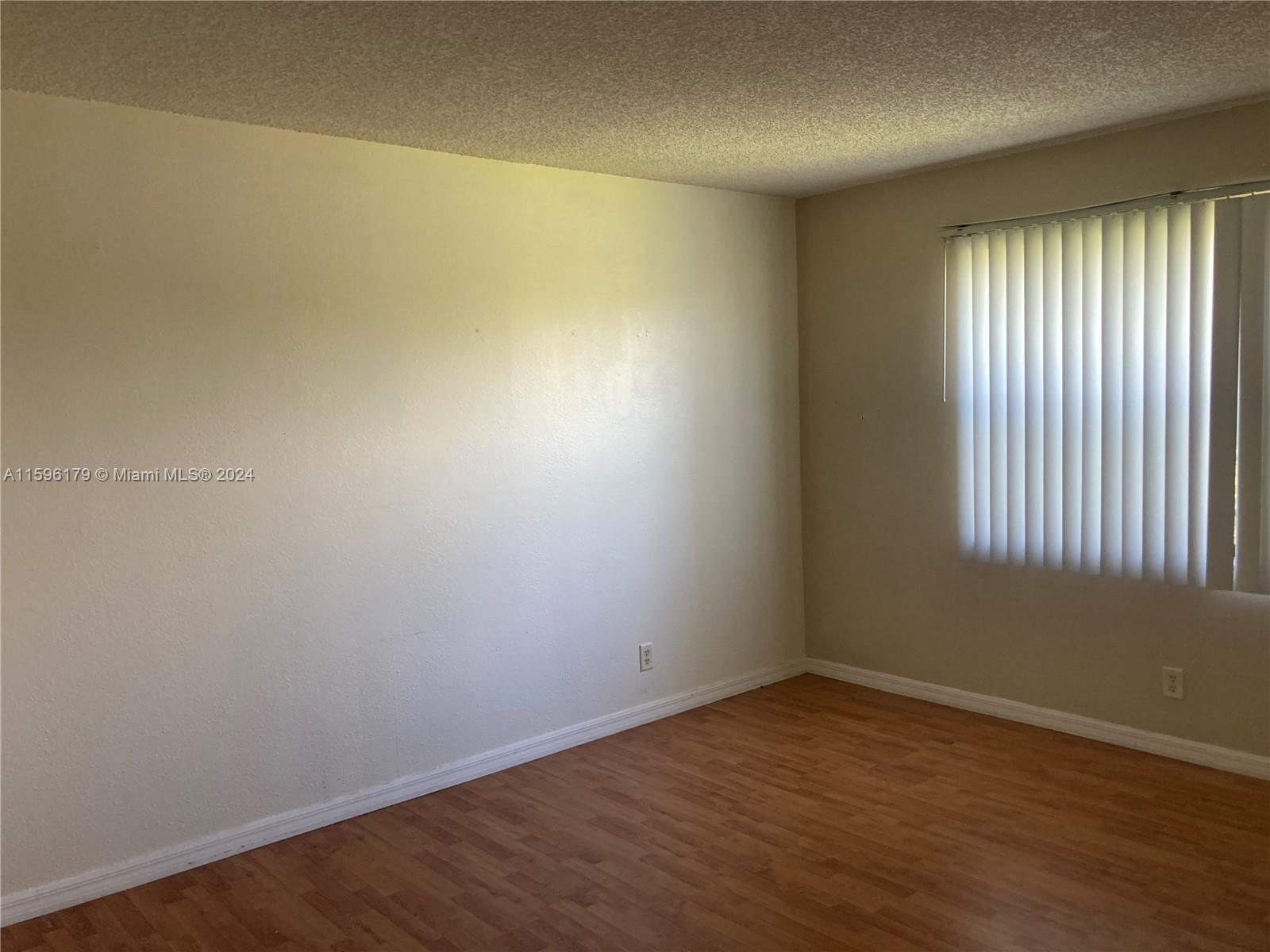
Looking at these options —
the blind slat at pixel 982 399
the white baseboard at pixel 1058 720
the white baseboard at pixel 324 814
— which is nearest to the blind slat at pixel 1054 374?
the blind slat at pixel 982 399

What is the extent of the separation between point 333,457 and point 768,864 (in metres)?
2.02

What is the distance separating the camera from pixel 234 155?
3371mm

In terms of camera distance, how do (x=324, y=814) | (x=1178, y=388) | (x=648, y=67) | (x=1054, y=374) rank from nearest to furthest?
(x=648, y=67) < (x=324, y=814) < (x=1178, y=388) < (x=1054, y=374)

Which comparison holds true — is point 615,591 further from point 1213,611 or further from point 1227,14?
point 1227,14

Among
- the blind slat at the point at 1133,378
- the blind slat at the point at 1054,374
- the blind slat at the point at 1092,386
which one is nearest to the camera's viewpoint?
the blind slat at the point at 1133,378

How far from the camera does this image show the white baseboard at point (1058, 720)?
380 centimetres

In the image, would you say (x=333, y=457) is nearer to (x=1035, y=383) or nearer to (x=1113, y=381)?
(x=1035, y=383)

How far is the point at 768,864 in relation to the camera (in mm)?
3188

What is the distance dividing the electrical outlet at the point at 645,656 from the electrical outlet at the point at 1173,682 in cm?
210

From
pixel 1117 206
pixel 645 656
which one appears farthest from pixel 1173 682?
pixel 645 656

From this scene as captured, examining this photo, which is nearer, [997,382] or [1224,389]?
[1224,389]

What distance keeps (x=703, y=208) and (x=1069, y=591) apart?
2.36 metres

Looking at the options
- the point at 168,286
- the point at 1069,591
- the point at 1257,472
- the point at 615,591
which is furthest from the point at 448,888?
the point at 1257,472

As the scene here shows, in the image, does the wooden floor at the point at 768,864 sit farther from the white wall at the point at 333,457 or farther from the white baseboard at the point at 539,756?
the white wall at the point at 333,457
